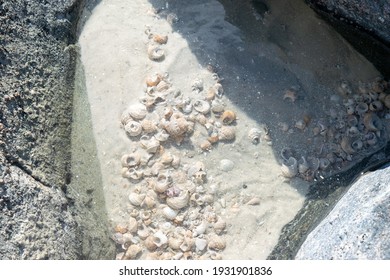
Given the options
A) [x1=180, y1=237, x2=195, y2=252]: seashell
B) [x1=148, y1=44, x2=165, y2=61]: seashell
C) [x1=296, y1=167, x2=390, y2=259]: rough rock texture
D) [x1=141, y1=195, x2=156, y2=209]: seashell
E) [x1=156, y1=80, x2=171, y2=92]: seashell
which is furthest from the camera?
[x1=148, y1=44, x2=165, y2=61]: seashell

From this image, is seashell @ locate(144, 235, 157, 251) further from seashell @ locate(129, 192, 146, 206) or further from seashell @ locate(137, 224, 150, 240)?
seashell @ locate(129, 192, 146, 206)

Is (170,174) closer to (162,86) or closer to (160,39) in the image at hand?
(162,86)

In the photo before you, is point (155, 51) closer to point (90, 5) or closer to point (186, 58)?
point (186, 58)

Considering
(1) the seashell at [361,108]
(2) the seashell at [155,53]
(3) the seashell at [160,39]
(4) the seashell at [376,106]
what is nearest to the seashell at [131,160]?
(2) the seashell at [155,53]

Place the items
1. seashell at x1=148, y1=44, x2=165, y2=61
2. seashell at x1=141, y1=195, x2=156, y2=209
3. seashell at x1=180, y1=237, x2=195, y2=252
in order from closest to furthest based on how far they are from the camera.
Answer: seashell at x1=180, y1=237, x2=195, y2=252
seashell at x1=141, y1=195, x2=156, y2=209
seashell at x1=148, y1=44, x2=165, y2=61

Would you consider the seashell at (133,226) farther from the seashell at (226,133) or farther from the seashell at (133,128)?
the seashell at (226,133)

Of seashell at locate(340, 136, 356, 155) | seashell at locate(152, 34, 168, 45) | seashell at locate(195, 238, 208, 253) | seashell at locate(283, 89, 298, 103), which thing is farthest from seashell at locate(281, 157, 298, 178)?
seashell at locate(152, 34, 168, 45)

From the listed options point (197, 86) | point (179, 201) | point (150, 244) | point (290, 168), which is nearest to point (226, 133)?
point (197, 86)

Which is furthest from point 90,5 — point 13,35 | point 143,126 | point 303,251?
point 303,251
